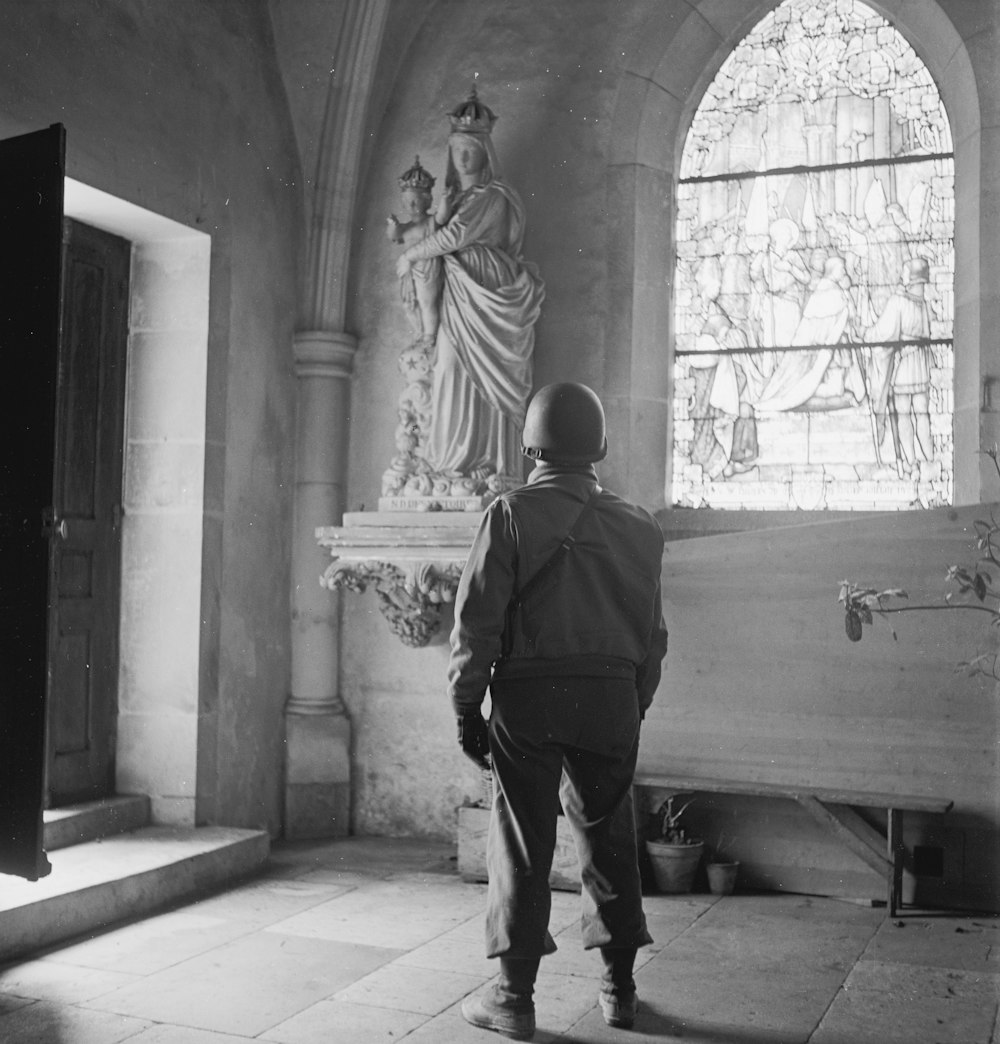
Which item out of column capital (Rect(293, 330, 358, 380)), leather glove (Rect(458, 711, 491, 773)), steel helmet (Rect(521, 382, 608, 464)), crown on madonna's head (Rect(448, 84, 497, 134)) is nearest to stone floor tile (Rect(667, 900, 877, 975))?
leather glove (Rect(458, 711, 491, 773))

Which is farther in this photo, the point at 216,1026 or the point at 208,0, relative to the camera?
the point at 208,0

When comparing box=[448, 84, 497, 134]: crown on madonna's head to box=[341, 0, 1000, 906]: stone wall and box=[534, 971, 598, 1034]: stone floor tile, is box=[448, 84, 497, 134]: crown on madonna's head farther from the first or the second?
box=[534, 971, 598, 1034]: stone floor tile

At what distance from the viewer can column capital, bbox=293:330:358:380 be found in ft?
22.0

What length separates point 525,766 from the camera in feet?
11.8

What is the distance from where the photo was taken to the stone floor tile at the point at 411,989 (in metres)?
3.94

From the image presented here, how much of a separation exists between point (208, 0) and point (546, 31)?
1598 millimetres

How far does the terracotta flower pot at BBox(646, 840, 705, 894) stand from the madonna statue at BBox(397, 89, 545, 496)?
5.56 feet

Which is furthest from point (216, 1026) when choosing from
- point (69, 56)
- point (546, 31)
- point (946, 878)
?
point (546, 31)

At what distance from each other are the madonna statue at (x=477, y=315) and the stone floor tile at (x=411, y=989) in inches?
92.9

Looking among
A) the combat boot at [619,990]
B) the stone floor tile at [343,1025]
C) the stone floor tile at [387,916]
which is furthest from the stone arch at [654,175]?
the stone floor tile at [343,1025]

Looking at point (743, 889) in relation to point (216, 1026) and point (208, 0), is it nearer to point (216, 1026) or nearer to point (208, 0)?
point (216, 1026)

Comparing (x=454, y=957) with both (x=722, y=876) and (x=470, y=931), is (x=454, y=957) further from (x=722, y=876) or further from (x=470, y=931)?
(x=722, y=876)

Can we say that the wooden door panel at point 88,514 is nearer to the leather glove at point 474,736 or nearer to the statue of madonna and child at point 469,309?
the statue of madonna and child at point 469,309

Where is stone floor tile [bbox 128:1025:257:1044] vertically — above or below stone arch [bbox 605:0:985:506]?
below
